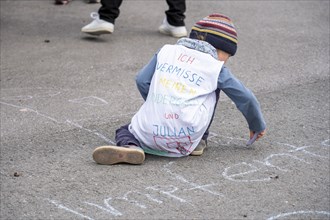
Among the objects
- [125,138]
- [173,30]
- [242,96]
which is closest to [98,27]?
[173,30]

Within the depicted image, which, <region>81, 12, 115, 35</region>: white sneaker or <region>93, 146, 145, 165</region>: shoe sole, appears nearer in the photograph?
<region>93, 146, 145, 165</region>: shoe sole

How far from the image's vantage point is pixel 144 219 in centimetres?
361

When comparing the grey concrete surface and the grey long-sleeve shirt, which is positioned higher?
the grey long-sleeve shirt

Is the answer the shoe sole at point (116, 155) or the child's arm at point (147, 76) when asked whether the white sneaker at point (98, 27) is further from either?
the shoe sole at point (116, 155)

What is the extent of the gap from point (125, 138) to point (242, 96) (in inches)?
27.8

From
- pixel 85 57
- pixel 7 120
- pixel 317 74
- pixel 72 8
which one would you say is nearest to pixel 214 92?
pixel 7 120

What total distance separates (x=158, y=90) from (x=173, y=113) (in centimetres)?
17

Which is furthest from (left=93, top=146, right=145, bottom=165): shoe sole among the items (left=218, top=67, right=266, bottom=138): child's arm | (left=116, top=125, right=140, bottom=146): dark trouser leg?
(left=218, top=67, right=266, bottom=138): child's arm

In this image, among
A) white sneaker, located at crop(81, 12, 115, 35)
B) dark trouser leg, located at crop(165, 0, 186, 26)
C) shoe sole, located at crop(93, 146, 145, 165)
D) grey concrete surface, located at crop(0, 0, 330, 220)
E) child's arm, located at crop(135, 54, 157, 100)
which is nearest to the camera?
grey concrete surface, located at crop(0, 0, 330, 220)

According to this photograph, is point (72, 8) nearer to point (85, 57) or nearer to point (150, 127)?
point (85, 57)

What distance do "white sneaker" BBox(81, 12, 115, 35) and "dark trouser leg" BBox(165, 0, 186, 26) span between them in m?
0.62

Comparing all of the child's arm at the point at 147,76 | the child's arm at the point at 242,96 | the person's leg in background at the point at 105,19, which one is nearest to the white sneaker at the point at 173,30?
the person's leg in background at the point at 105,19

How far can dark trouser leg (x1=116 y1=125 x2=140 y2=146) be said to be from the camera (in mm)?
4367

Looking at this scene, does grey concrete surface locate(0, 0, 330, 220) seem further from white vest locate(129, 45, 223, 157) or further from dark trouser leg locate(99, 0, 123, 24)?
dark trouser leg locate(99, 0, 123, 24)
